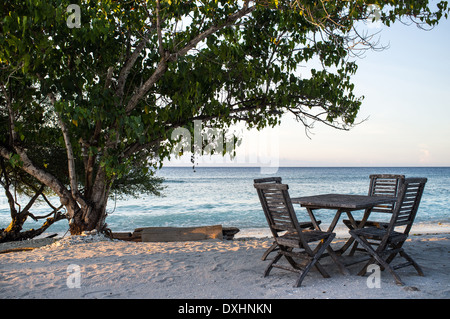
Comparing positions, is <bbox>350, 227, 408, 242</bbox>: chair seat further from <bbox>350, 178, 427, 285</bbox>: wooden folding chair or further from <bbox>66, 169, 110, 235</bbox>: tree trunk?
<bbox>66, 169, 110, 235</bbox>: tree trunk

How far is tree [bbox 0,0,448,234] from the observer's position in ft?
19.5

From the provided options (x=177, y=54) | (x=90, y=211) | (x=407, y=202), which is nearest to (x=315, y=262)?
(x=407, y=202)

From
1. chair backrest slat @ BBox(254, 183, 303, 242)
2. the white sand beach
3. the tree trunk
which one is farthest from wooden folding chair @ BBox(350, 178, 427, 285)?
the tree trunk

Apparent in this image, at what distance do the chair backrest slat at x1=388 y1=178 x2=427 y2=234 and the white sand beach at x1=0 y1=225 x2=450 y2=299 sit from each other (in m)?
0.64

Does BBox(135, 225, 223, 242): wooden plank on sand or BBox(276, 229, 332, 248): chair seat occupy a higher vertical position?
BBox(276, 229, 332, 248): chair seat

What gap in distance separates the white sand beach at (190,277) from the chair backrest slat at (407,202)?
0.64m

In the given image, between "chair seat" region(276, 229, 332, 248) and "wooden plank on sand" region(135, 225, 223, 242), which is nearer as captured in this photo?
"chair seat" region(276, 229, 332, 248)

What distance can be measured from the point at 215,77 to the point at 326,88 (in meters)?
2.22

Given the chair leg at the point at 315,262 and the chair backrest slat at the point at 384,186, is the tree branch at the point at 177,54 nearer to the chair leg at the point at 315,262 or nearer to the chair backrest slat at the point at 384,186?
the chair backrest slat at the point at 384,186

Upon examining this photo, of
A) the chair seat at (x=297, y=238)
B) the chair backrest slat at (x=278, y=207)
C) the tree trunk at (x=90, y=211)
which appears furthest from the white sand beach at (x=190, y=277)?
the tree trunk at (x=90, y=211)

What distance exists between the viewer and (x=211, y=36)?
22.9 ft

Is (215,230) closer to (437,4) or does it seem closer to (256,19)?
(256,19)

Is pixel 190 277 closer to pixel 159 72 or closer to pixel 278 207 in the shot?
pixel 278 207
